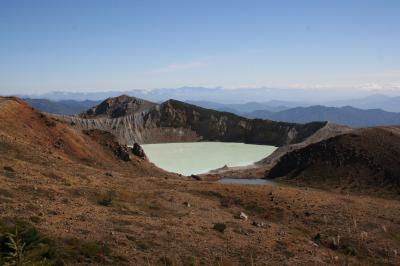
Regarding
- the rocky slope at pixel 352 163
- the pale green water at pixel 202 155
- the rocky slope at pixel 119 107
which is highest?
the rocky slope at pixel 119 107

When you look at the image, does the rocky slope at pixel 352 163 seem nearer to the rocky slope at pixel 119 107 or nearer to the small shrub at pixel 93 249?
the small shrub at pixel 93 249

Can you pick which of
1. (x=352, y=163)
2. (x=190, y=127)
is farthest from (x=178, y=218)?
(x=190, y=127)

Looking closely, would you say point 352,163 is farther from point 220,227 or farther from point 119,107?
point 119,107

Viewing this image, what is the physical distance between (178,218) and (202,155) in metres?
66.2

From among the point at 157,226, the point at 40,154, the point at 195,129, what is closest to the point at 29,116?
the point at 40,154

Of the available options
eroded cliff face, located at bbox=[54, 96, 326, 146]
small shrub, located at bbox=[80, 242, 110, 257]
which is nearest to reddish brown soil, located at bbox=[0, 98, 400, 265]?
small shrub, located at bbox=[80, 242, 110, 257]

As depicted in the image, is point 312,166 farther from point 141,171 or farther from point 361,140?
point 141,171

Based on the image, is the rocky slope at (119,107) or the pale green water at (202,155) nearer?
the pale green water at (202,155)

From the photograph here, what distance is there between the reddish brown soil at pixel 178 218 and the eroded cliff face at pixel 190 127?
77.8m

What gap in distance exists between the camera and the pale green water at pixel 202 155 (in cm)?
8016

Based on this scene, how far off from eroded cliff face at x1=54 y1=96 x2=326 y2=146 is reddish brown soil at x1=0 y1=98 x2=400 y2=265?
77.8 metres

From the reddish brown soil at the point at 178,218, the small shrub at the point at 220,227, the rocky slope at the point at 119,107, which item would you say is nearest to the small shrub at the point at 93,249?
the reddish brown soil at the point at 178,218

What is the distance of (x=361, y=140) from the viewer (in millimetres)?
68938

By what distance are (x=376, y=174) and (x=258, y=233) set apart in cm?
3794
